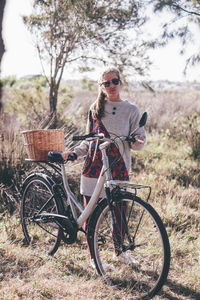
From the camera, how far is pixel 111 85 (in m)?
2.87

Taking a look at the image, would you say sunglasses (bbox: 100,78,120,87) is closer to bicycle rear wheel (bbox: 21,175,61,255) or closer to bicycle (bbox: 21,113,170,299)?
bicycle (bbox: 21,113,170,299)

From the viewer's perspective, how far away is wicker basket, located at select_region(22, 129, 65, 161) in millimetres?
3008

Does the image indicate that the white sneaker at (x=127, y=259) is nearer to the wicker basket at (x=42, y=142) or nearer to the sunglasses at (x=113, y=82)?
the wicker basket at (x=42, y=142)

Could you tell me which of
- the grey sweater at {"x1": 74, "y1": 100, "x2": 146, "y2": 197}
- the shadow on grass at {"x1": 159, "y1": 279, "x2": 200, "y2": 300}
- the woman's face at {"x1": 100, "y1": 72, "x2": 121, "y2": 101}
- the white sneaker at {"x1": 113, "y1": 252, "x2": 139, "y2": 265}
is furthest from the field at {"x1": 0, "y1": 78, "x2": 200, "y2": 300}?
the woman's face at {"x1": 100, "y1": 72, "x2": 121, "y2": 101}

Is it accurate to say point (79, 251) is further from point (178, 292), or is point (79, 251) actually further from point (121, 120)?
point (121, 120)

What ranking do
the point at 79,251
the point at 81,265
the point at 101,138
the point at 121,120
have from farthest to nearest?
the point at 79,251 < the point at 81,265 < the point at 121,120 < the point at 101,138

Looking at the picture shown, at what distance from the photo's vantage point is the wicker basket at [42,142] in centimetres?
301

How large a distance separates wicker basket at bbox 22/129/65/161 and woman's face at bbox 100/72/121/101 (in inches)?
21.2

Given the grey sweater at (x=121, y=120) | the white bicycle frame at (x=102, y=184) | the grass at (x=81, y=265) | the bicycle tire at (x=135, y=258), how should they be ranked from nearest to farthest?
the bicycle tire at (x=135, y=258) < the white bicycle frame at (x=102, y=184) < the grass at (x=81, y=265) < the grey sweater at (x=121, y=120)

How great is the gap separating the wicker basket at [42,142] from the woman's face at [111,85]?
1.76 feet

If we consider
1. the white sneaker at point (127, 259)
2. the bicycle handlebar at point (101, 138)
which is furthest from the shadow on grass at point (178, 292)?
the bicycle handlebar at point (101, 138)

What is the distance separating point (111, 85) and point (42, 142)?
0.76 m

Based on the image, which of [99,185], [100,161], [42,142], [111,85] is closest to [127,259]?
[99,185]

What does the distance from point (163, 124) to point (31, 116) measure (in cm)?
482
